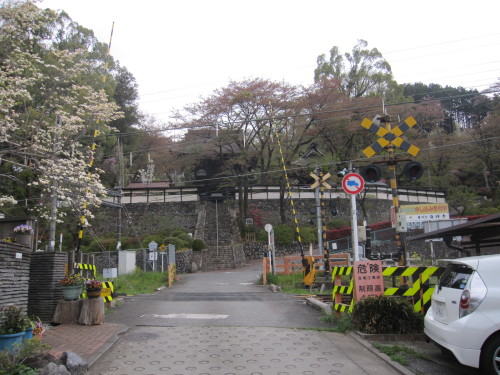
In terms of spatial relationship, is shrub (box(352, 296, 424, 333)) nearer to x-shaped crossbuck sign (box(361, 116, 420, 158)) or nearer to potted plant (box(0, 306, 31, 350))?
x-shaped crossbuck sign (box(361, 116, 420, 158))

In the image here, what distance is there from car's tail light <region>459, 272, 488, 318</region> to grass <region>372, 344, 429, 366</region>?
1.28 metres

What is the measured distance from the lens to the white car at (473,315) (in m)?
4.57

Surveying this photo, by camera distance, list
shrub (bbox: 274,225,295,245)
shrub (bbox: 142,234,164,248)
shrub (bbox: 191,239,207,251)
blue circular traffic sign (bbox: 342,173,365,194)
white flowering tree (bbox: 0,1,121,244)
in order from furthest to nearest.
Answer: shrub (bbox: 274,225,295,245)
shrub (bbox: 191,239,207,251)
shrub (bbox: 142,234,164,248)
blue circular traffic sign (bbox: 342,173,365,194)
white flowering tree (bbox: 0,1,121,244)

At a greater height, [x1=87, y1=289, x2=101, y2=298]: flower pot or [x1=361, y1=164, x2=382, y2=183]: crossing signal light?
[x1=361, y1=164, x2=382, y2=183]: crossing signal light

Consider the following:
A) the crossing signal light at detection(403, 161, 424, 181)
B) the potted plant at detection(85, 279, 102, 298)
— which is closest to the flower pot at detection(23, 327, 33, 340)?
the potted plant at detection(85, 279, 102, 298)

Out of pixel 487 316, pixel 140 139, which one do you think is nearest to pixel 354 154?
pixel 140 139

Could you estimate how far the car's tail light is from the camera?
4736 millimetres

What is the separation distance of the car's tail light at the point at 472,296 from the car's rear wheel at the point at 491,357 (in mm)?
375

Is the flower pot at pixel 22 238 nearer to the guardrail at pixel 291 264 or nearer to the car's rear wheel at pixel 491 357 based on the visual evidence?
the car's rear wheel at pixel 491 357

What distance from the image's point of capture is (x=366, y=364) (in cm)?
565

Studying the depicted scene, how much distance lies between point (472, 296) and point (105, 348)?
537 cm

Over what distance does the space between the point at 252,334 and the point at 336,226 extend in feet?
99.0

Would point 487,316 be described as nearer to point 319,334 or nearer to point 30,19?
point 319,334

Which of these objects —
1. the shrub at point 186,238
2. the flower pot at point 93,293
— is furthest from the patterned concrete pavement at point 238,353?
the shrub at point 186,238
